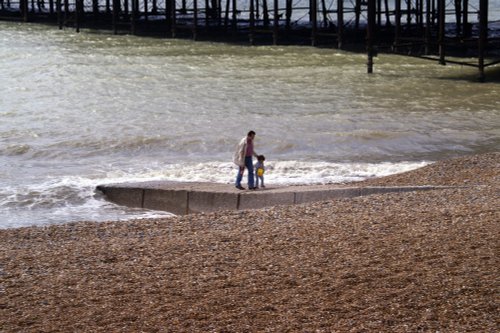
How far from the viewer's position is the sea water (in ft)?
50.4

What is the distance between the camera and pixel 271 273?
26.4 ft

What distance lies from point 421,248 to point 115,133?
40.1ft

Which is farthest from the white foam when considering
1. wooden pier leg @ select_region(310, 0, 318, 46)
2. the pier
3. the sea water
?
wooden pier leg @ select_region(310, 0, 318, 46)

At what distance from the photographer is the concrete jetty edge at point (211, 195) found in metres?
12.0

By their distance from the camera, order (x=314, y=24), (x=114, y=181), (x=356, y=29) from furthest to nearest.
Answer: (x=356, y=29) → (x=314, y=24) → (x=114, y=181)

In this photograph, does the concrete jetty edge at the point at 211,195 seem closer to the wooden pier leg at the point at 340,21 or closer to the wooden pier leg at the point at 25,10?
the wooden pier leg at the point at 340,21

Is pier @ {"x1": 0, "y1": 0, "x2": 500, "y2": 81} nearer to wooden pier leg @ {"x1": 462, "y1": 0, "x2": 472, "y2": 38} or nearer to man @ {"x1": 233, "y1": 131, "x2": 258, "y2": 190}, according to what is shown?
wooden pier leg @ {"x1": 462, "y1": 0, "x2": 472, "y2": 38}

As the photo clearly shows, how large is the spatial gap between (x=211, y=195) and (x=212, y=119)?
9.14 meters

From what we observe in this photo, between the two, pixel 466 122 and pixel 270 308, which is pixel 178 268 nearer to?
pixel 270 308

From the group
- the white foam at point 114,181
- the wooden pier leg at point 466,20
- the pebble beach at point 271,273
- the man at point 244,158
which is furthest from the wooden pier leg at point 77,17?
the pebble beach at point 271,273

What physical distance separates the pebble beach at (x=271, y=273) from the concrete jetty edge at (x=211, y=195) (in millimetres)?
1328

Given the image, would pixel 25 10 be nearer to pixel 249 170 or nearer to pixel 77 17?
pixel 77 17

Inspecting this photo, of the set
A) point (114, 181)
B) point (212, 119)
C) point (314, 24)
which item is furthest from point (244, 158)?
point (314, 24)

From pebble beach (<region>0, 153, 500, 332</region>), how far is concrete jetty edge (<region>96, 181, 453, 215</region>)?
4.36 ft
